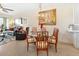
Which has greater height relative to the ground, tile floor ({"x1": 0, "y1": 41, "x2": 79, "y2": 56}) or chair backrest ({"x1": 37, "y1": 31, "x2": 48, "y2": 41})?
chair backrest ({"x1": 37, "y1": 31, "x2": 48, "y2": 41})

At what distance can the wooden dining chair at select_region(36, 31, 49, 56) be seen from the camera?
2.22 m

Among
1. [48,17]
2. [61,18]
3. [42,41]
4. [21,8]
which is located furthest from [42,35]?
[21,8]

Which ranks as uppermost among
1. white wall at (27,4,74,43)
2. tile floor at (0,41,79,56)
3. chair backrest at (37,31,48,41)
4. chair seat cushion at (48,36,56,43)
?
white wall at (27,4,74,43)

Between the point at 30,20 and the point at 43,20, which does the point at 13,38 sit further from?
the point at 43,20

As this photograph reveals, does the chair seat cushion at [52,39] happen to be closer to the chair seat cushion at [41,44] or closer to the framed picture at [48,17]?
the chair seat cushion at [41,44]

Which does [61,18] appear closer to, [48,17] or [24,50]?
[48,17]

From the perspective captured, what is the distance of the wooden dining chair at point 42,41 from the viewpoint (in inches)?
87.4

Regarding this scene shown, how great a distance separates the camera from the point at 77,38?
7.21ft

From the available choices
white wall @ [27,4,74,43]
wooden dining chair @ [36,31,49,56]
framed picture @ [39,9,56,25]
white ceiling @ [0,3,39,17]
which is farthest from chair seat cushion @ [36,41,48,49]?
white ceiling @ [0,3,39,17]

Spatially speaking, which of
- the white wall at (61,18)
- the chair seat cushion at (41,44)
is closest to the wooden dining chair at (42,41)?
the chair seat cushion at (41,44)

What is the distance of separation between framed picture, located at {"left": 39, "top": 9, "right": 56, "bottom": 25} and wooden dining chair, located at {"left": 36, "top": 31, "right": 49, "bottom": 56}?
187 mm

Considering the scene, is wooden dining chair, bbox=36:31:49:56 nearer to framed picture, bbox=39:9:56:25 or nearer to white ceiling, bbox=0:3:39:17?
framed picture, bbox=39:9:56:25

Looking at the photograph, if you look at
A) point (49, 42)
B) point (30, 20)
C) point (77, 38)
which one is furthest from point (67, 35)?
point (30, 20)

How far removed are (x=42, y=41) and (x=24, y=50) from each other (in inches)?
13.5
